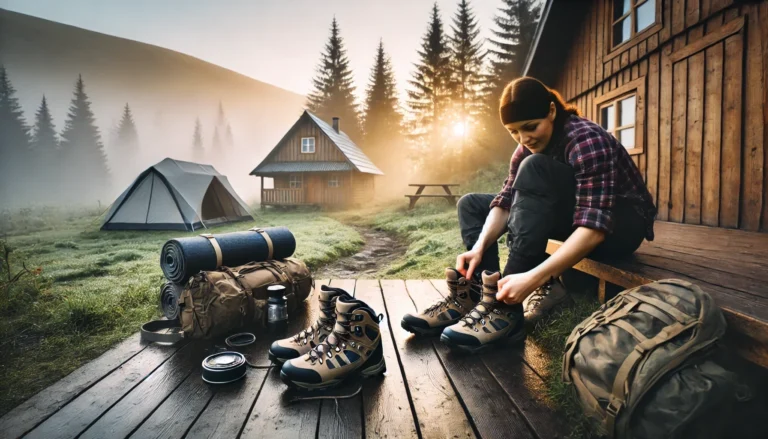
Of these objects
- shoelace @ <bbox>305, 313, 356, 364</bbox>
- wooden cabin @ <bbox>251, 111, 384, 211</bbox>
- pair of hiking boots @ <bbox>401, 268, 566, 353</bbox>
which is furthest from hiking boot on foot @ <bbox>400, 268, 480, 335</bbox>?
wooden cabin @ <bbox>251, 111, 384, 211</bbox>

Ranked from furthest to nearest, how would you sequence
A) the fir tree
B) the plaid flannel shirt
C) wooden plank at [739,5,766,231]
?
the fir tree
wooden plank at [739,5,766,231]
the plaid flannel shirt

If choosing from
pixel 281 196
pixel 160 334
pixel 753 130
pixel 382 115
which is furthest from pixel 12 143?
pixel 753 130

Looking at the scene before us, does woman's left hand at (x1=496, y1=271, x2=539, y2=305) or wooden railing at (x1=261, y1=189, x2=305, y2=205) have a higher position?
wooden railing at (x1=261, y1=189, x2=305, y2=205)

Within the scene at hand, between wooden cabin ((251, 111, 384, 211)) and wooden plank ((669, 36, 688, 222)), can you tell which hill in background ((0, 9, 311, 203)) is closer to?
wooden cabin ((251, 111, 384, 211))

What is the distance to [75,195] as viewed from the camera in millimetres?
34031

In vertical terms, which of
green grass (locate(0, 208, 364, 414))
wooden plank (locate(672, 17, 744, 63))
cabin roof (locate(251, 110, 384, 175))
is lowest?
green grass (locate(0, 208, 364, 414))

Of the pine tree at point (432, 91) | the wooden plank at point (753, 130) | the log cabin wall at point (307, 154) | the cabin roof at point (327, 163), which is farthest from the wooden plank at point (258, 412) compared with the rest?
the pine tree at point (432, 91)

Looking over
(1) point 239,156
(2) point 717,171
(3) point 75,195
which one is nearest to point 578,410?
(2) point 717,171

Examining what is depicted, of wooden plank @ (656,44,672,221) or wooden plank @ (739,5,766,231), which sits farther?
wooden plank @ (656,44,672,221)

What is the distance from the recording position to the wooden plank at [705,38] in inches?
129

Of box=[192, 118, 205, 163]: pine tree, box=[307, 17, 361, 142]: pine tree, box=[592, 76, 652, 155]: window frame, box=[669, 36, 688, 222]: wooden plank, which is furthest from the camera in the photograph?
box=[192, 118, 205, 163]: pine tree

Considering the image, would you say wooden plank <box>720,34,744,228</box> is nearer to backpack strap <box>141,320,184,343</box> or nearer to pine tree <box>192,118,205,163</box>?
backpack strap <box>141,320,184,343</box>

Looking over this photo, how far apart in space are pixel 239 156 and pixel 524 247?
89.2 meters

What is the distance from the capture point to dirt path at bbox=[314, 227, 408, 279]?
4.91m
